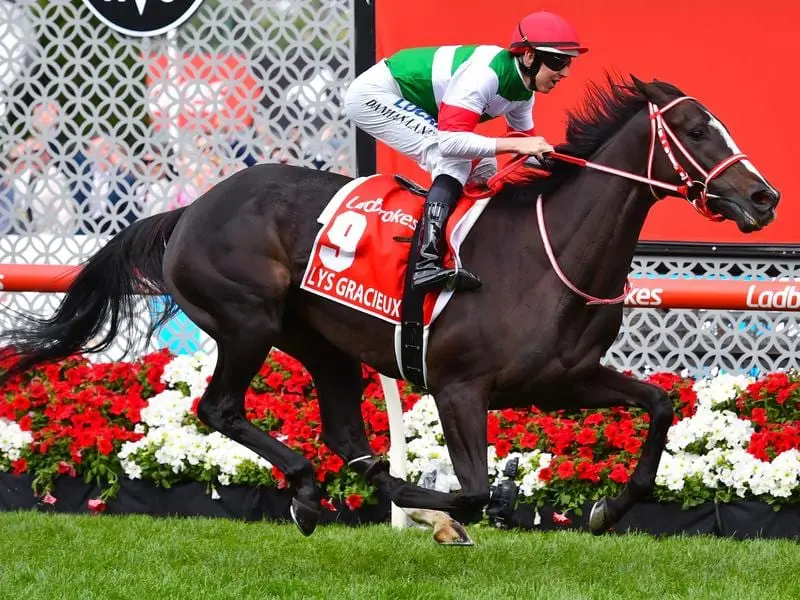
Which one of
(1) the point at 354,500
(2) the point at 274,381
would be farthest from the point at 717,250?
(1) the point at 354,500

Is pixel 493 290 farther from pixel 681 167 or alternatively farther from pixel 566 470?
pixel 566 470

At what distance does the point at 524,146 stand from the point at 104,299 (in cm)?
204

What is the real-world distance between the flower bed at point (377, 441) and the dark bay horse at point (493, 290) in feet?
3.40

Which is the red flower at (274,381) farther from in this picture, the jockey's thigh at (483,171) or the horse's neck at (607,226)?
the horse's neck at (607,226)

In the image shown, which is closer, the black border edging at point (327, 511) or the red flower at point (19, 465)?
the black border edging at point (327, 511)

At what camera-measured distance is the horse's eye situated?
14.9ft

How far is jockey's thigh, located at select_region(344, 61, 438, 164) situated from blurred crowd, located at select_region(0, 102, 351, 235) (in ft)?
8.72

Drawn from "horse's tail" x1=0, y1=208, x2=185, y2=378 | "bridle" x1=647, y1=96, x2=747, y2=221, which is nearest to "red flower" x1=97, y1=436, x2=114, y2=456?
"horse's tail" x1=0, y1=208, x2=185, y2=378

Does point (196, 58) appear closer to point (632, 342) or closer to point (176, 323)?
point (176, 323)

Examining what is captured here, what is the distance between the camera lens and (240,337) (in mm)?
5133

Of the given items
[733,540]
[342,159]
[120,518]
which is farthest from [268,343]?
[342,159]

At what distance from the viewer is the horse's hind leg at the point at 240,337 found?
16.6 feet

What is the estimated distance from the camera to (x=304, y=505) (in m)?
4.95

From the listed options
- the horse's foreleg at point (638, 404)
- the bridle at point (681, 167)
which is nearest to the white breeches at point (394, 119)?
the bridle at point (681, 167)
